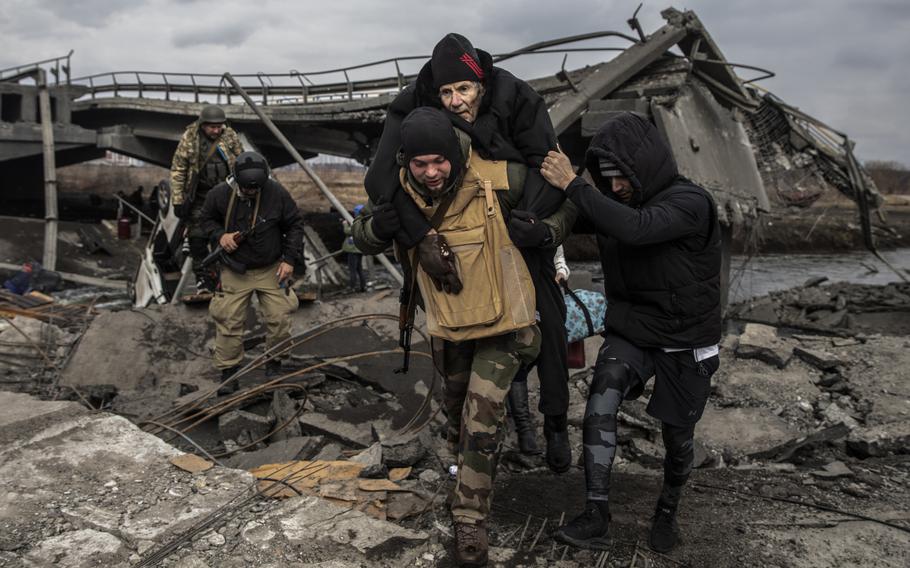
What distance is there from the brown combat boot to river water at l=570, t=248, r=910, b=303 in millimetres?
15598

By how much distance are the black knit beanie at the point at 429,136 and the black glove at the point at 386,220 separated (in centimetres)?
21

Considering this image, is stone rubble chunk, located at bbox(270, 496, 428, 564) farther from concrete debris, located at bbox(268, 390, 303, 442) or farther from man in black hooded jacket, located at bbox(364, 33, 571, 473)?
concrete debris, located at bbox(268, 390, 303, 442)

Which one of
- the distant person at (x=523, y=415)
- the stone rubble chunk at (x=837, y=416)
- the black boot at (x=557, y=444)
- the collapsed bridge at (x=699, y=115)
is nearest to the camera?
the black boot at (x=557, y=444)

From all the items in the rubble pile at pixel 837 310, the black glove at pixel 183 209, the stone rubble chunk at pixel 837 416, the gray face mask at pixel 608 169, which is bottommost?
the rubble pile at pixel 837 310

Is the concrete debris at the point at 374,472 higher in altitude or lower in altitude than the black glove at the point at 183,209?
lower

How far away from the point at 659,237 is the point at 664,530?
122 cm

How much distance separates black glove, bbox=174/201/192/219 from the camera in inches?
→ 298

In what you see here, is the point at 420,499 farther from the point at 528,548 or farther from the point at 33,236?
the point at 33,236

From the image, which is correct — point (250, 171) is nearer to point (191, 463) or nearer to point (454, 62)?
point (191, 463)

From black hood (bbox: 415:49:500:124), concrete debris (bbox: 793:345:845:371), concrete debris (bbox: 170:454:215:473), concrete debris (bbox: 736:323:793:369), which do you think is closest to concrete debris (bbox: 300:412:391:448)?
concrete debris (bbox: 170:454:215:473)

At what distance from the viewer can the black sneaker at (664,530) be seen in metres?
2.80

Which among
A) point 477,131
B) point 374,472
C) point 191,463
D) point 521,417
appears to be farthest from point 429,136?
point 521,417

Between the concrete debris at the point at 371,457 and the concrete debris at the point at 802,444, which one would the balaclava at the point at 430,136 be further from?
the concrete debris at the point at 802,444

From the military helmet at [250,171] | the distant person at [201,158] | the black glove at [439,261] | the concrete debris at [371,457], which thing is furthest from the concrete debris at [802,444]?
the distant person at [201,158]
